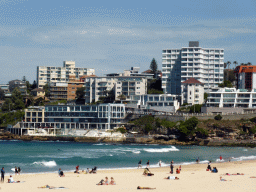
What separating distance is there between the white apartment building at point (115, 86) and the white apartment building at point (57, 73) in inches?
1531

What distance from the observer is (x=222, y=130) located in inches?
3625

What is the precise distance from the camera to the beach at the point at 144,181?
40094 mm

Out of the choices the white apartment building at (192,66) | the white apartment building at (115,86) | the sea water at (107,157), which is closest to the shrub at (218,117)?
the sea water at (107,157)

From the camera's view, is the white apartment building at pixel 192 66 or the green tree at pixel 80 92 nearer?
the white apartment building at pixel 192 66

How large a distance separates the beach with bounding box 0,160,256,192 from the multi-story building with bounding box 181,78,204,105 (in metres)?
66.4

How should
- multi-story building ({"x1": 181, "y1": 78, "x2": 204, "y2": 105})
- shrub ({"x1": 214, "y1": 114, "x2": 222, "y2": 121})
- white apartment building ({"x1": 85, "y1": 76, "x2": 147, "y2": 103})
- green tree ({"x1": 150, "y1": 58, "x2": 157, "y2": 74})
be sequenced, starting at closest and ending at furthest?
shrub ({"x1": 214, "y1": 114, "x2": 222, "y2": 121}), multi-story building ({"x1": 181, "y1": 78, "x2": 204, "y2": 105}), white apartment building ({"x1": 85, "y1": 76, "x2": 147, "y2": 103}), green tree ({"x1": 150, "y1": 58, "x2": 157, "y2": 74})

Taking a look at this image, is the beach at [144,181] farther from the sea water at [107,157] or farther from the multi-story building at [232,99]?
the multi-story building at [232,99]

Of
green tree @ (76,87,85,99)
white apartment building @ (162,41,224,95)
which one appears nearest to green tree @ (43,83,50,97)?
green tree @ (76,87,85,99)

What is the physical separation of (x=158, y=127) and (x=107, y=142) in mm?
12021

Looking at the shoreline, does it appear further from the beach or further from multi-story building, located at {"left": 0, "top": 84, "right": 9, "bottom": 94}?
multi-story building, located at {"left": 0, "top": 84, "right": 9, "bottom": 94}

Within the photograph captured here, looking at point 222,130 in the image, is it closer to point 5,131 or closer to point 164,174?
point 164,174

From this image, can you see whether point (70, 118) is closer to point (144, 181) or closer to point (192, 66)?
point (192, 66)

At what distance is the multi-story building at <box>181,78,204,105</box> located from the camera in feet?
398

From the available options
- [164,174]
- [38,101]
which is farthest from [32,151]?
[38,101]
